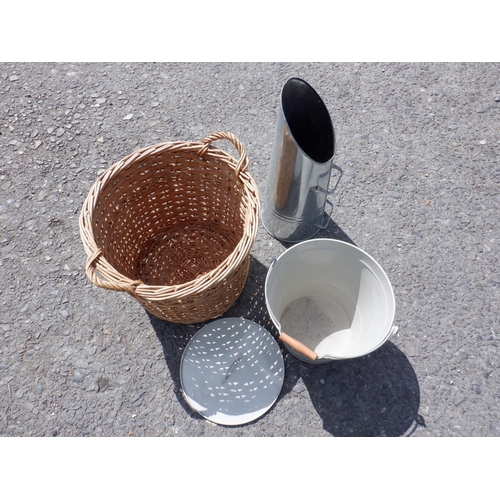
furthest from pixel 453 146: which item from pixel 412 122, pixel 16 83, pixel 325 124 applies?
pixel 16 83

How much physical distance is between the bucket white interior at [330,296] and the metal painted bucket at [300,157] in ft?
0.67

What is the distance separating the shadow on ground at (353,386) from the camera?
1.24 meters

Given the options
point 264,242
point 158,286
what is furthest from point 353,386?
point 158,286

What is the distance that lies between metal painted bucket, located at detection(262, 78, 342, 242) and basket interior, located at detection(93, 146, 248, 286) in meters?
0.16

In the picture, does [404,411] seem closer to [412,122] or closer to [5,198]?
[412,122]

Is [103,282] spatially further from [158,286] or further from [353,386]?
[353,386]

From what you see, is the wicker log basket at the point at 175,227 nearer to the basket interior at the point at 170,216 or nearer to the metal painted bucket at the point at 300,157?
the basket interior at the point at 170,216

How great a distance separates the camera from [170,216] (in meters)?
1.50

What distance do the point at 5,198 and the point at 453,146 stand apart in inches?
76.3

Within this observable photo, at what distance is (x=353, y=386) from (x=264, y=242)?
605mm

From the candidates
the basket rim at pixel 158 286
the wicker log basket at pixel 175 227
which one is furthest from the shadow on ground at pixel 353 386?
the basket rim at pixel 158 286

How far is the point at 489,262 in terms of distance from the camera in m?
1.50

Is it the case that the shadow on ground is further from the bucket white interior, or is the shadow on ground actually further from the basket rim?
the basket rim

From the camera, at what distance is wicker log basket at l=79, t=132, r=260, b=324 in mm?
1018
